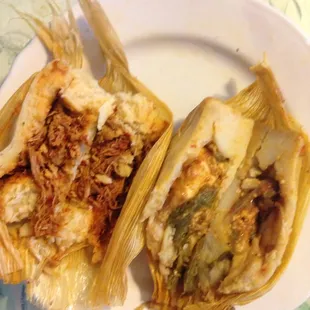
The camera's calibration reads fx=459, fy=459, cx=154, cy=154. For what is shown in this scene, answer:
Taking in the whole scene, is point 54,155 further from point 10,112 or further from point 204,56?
point 204,56

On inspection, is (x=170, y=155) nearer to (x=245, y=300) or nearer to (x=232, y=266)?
(x=232, y=266)

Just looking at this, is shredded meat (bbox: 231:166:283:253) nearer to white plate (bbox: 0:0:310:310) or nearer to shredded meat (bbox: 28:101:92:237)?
white plate (bbox: 0:0:310:310)

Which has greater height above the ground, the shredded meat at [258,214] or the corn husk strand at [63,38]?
the corn husk strand at [63,38]

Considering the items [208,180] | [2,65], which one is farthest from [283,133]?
[2,65]

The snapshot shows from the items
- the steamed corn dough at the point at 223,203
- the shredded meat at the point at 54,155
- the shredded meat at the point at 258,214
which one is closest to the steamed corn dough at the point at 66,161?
the shredded meat at the point at 54,155

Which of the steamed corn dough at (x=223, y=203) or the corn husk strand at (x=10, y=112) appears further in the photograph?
the corn husk strand at (x=10, y=112)

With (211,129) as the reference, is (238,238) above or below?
below

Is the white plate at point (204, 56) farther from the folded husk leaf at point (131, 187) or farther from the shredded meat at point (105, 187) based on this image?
the shredded meat at point (105, 187)

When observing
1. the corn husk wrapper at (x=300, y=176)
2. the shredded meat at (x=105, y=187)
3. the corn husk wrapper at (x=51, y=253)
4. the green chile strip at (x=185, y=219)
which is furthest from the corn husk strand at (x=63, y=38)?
the green chile strip at (x=185, y=219)
